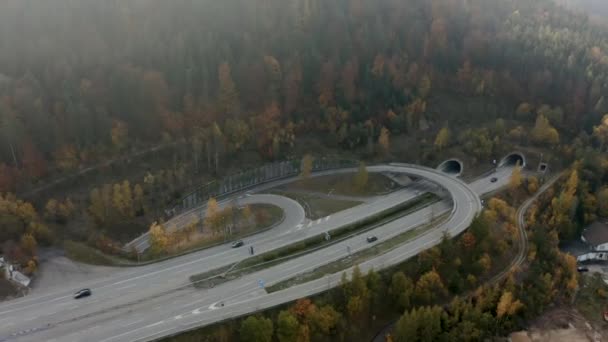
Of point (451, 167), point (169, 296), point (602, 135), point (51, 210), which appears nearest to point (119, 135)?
point (51, 210)

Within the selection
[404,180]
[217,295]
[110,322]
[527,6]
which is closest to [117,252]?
[110,322]

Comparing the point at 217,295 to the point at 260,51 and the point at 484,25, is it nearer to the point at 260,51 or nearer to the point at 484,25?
the point at 260,51

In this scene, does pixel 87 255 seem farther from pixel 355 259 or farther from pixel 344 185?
pixel 344 185

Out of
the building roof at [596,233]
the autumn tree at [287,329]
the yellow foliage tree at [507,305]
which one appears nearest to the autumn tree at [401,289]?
the yellow foliage tree at [507,305]

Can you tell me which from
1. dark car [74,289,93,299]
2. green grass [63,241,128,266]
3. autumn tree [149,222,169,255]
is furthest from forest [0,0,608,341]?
dark car [74,289,93,299]

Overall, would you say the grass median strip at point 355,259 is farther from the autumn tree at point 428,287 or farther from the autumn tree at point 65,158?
the autumn tree at point 65,158

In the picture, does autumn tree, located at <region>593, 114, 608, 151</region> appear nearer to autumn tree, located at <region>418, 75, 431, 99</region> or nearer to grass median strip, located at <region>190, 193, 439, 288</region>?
autumn tree, located at <region>418, 75, 431, 99</region>
